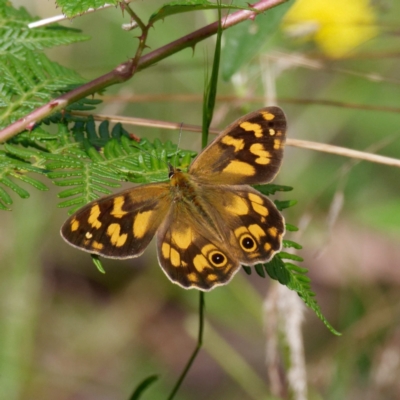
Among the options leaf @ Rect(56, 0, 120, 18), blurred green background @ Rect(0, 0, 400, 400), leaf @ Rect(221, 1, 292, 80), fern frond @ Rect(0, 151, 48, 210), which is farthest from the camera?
blurred green background @ Rect(0, 0, 400, 400)

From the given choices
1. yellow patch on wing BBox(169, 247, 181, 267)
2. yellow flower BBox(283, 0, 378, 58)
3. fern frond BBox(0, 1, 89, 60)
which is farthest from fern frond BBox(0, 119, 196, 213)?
yellow flower BBox(283, 0, 378, 58)

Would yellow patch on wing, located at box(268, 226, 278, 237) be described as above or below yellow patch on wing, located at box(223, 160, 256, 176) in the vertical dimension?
below

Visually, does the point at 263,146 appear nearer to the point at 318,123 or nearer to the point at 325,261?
the point at 318,123

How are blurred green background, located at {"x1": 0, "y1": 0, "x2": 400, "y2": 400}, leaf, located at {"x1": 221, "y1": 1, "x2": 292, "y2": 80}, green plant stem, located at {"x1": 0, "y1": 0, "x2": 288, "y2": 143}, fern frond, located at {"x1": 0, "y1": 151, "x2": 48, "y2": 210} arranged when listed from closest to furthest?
fern frond, located at {"x1": 0, "y1": 151, "x2": 48, "y2": 210}
green plant stem, located at {"x1": 0, "y1": 0, "x2": 288, "y2": 143}
leaf, located at {"x1": 221, "y1": 1, "x2": 292, "y2": 80}
blurred green background, located at {"x1": 0, "y1": 0, "x2": 400, "y2": 400}

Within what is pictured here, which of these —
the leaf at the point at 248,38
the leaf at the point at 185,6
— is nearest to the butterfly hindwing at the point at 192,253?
the leaf at the point at 185,6

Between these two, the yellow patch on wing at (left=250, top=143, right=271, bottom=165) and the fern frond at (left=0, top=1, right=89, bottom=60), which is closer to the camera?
the yellow patch on wing at (left=250, top=143, right=271, bottom=165)

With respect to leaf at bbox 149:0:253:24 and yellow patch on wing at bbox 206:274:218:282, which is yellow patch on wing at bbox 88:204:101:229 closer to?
yellow patch on wing at bbox 206:274:218:282

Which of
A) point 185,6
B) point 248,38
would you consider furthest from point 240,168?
point 248,38

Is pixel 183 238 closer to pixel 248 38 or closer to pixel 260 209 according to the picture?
pixel 260 209
